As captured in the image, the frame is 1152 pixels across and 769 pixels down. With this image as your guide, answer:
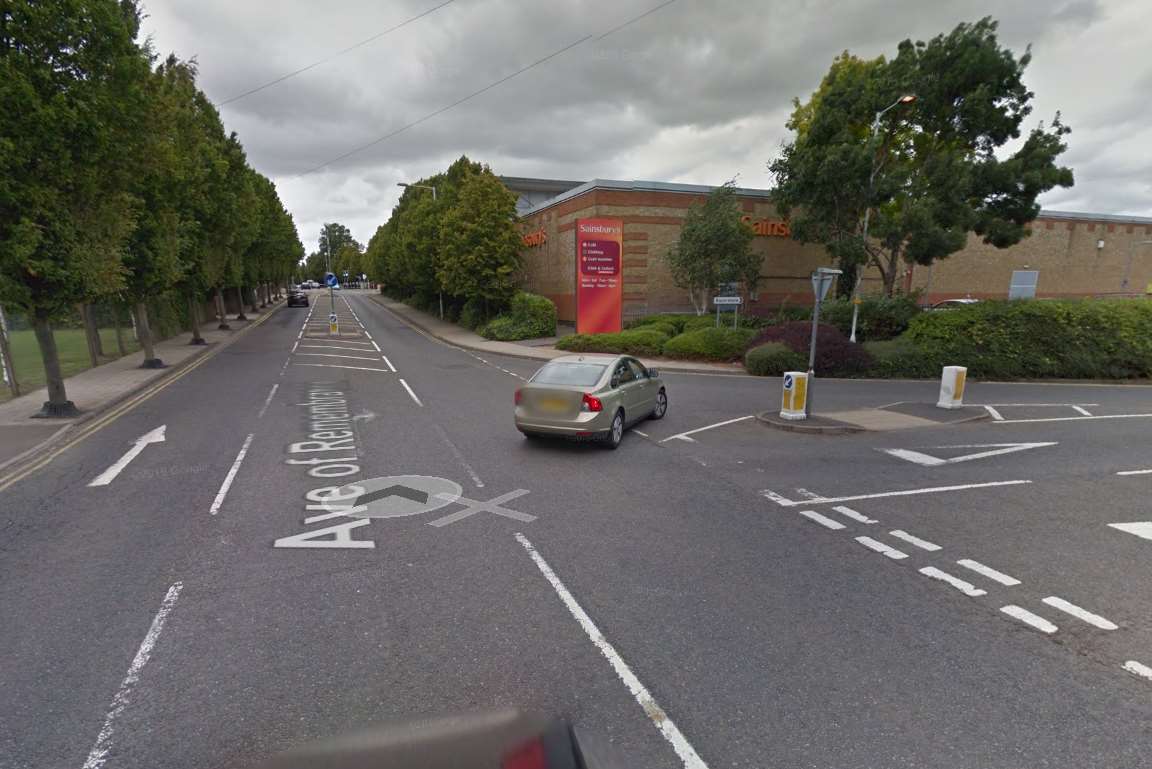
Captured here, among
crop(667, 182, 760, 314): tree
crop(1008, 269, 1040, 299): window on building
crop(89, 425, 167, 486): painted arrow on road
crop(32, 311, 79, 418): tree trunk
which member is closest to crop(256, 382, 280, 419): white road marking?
crop(89, 425, 167, 486): painted arrow on road

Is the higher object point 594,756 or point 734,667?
point 594,756

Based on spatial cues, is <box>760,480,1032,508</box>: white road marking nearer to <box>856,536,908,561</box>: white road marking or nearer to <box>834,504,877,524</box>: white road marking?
<box>834,504,877,524</box>: white road marking

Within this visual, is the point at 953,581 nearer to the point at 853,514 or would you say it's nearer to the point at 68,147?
the point at 853,514

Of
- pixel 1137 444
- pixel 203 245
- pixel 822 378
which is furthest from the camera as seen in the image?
pixel 203 245

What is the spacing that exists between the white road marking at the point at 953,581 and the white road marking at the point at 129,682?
5.76 m

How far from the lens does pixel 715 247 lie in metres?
22.4

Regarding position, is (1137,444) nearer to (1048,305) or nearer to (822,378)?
(822,378)

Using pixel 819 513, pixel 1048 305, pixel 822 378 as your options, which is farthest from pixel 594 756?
pixel 1048 305

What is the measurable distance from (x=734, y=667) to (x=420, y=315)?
42.0 meters

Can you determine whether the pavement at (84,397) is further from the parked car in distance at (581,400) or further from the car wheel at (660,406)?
the car wheel at (660,406)

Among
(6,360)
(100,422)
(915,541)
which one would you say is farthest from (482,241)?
(915,541)

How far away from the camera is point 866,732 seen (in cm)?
286

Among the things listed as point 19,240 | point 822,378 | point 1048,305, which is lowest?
point 822,378

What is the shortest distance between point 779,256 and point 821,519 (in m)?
25.5
